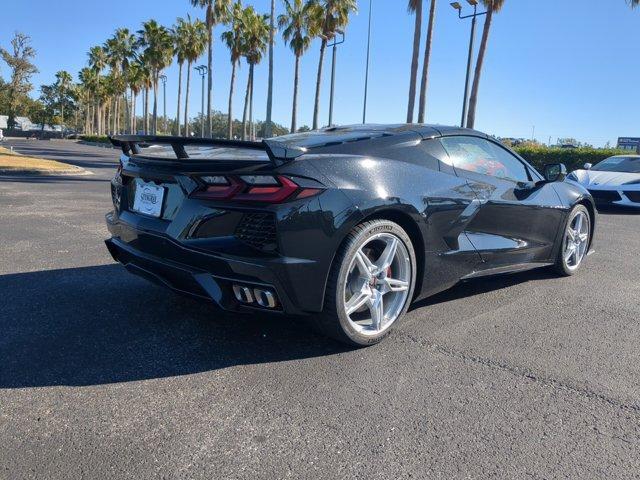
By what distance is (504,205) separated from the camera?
163 inches

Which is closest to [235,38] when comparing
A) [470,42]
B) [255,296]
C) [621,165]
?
[470,42]

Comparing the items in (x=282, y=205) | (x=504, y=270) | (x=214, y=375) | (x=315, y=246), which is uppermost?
(x=282, y=205)

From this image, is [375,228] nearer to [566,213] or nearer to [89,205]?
[566,213]

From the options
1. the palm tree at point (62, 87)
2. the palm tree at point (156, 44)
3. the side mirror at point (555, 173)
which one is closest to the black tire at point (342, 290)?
the side mirror at point (555, 173)

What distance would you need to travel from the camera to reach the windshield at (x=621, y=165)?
12023mm

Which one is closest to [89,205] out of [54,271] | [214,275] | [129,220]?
[54,271]

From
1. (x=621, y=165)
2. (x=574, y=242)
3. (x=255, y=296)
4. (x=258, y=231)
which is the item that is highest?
(x=621, y=165)

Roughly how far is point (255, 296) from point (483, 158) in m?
2.35

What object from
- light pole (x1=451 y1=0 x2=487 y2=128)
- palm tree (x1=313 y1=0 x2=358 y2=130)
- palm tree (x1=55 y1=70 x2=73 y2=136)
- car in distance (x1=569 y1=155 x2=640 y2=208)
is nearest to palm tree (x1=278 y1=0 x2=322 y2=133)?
palm tree (x1=313 y1=0 x2=358 y2=130)

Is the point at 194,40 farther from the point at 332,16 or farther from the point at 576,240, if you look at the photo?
the point at 576,240

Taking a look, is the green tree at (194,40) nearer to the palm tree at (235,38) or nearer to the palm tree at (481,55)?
the palm tree at (235,38)

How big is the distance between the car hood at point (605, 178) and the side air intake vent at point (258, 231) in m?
10.2

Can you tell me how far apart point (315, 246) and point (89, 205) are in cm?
744

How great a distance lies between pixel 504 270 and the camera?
427 cm
